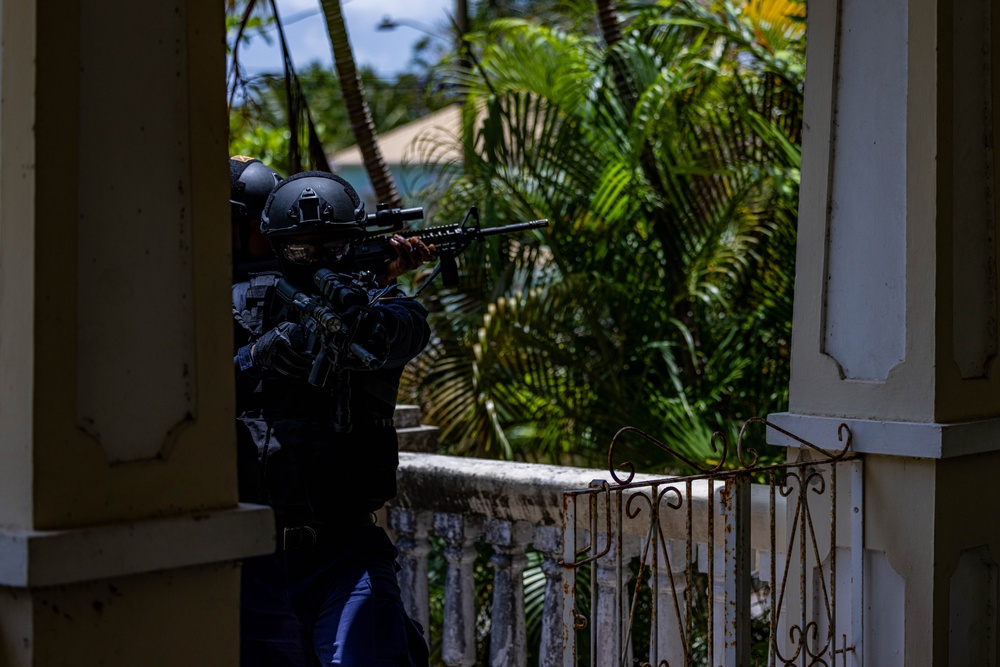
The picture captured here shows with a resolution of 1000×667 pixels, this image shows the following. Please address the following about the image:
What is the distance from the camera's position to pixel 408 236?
11.7 ft

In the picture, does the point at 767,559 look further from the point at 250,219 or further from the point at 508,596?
the point at 250,219

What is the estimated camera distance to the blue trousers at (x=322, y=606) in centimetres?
281

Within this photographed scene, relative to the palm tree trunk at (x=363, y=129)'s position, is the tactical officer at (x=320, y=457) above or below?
below

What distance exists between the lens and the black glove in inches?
114

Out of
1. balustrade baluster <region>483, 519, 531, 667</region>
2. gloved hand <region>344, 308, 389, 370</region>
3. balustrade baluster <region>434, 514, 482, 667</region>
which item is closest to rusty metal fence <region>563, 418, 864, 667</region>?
balustrade baluster <region>483, 519, 531, 667</region>

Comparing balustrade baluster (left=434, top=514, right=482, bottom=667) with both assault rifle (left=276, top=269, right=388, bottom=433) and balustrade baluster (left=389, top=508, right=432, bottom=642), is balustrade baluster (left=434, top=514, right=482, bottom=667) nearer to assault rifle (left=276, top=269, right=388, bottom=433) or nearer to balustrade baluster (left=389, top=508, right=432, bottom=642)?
balustrade baluster (left=389, top=508, right=432, bottom=642)

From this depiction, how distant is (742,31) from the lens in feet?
20.0

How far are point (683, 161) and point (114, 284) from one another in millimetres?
4434

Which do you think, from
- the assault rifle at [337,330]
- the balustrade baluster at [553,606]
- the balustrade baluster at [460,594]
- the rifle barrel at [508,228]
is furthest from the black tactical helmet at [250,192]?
the balustrade baluster at [553,606]

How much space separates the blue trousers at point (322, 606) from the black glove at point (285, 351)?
1.52 feet

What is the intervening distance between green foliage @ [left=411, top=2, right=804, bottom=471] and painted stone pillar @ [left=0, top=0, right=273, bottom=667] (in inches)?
136

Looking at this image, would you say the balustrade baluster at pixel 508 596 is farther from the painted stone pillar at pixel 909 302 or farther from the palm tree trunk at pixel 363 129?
the palm tree trunk at pixel 363 129

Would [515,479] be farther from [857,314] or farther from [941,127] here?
[941,127]

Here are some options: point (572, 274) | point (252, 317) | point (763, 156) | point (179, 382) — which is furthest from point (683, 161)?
→ point (179, 382)
